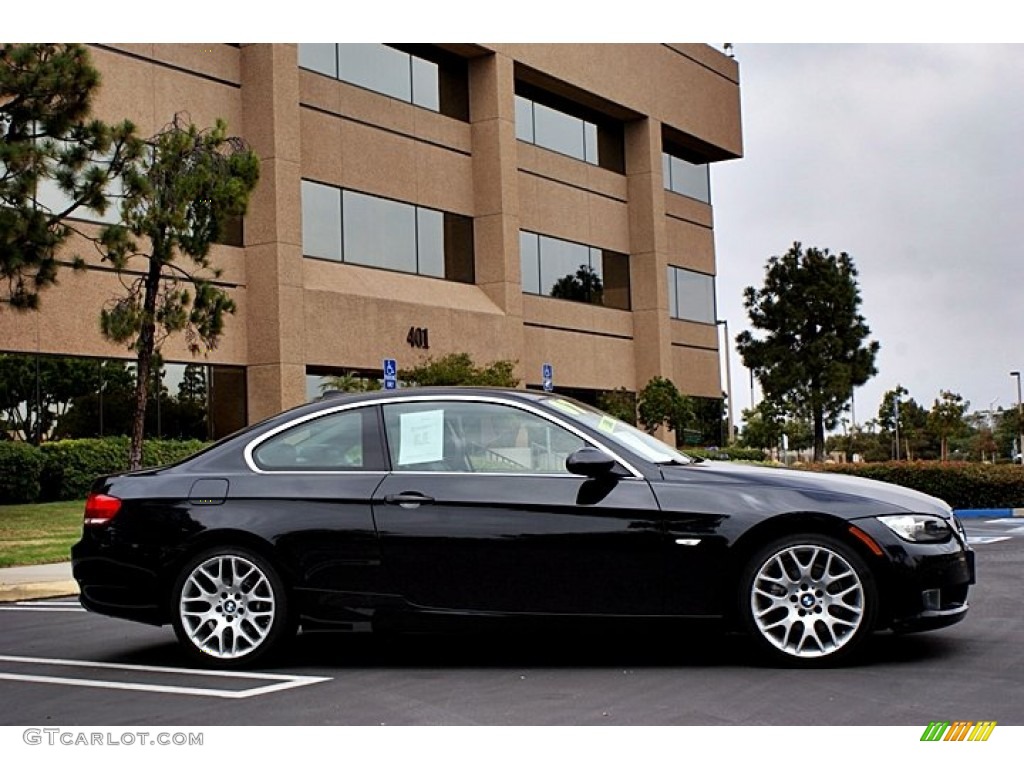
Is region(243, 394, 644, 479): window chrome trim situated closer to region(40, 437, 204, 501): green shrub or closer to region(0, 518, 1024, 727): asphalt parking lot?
region(0, 518, 1024, 727): asphalt parking lot

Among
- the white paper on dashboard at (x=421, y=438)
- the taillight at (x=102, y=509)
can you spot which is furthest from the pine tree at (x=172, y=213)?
the white paper on dashboard at (x=421, y=438)

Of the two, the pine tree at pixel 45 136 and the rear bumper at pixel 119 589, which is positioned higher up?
the pine tree at pixel 45 136

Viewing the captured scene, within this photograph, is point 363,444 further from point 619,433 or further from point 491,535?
point 619,433

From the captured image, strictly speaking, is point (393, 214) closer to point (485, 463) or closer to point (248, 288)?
point (248, 288)

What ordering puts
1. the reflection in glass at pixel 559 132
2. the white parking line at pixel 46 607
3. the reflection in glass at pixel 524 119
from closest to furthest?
the white parking line at pixel 46 607 → the reflection in glass at pixel 524 119 → the reflection in glass at pixel 559 132

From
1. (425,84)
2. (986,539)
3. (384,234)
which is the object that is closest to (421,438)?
(986,539)

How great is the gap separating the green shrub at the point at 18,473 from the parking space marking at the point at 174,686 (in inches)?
701

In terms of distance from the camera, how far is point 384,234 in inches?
1419

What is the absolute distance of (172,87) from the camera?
30.4m

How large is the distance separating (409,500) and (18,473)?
775 inches

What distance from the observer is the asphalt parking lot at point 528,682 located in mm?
6109

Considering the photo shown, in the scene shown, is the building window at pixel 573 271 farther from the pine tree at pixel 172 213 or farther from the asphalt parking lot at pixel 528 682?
the asphalt parking lot at pixel 528 682
